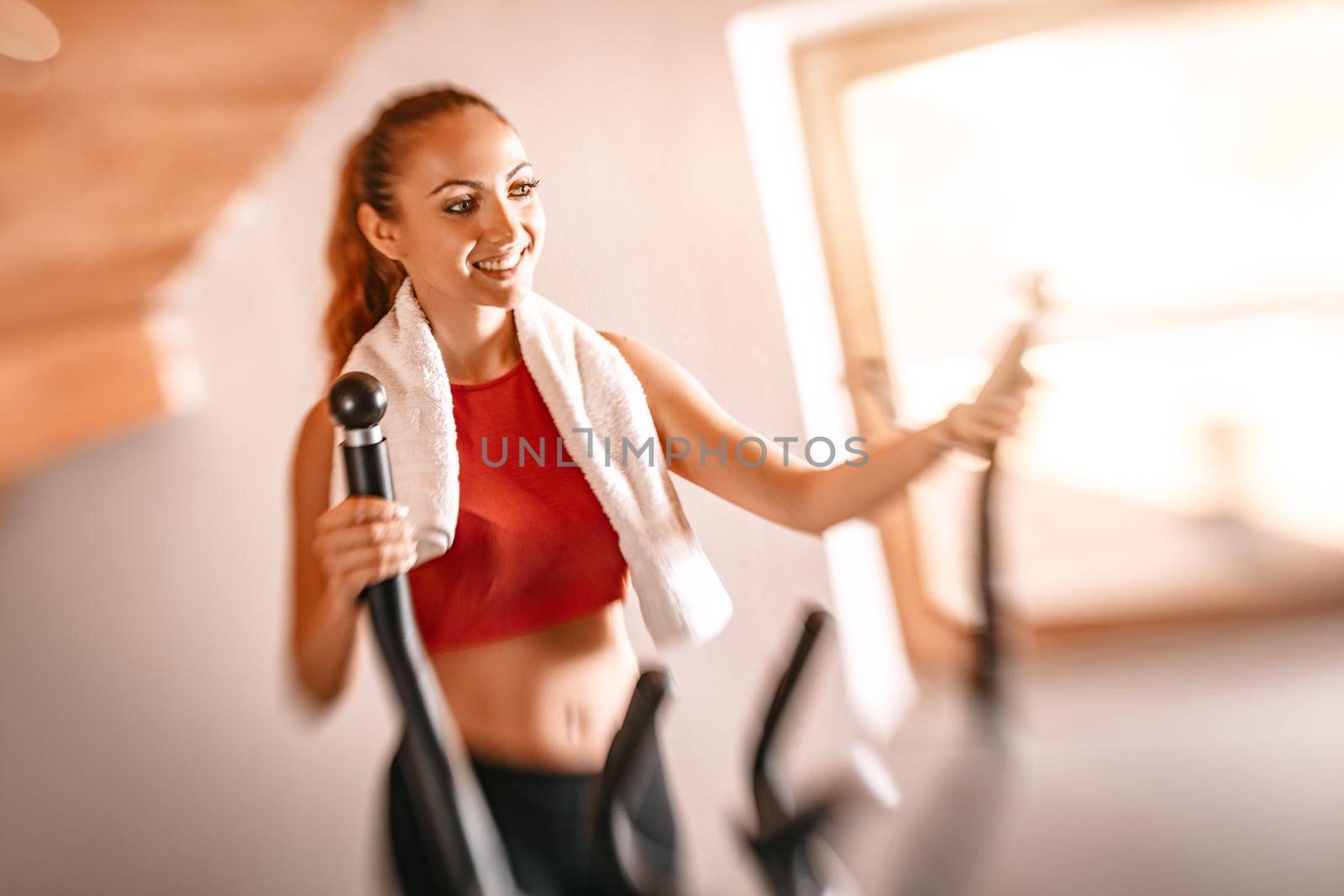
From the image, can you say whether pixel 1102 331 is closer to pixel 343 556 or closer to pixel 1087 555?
pixel 1087 555

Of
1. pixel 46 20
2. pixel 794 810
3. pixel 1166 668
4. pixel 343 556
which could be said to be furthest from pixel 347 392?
pixel 1166 668

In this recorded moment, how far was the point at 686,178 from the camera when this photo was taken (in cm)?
44

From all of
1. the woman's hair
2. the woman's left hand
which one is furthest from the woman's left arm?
the woman's hair

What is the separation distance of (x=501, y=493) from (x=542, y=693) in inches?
3.9

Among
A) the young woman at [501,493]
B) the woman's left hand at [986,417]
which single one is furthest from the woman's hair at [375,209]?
the woman's left hand at [986,417]

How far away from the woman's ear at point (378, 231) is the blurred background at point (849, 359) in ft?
0.08

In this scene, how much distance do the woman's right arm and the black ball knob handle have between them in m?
0.04

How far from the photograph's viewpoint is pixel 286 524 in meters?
0.52

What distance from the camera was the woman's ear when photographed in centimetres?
43

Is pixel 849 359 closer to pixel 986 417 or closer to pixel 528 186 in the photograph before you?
pixel 986 417

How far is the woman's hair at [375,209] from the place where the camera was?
1.43ft

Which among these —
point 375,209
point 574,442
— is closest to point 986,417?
point 574,442

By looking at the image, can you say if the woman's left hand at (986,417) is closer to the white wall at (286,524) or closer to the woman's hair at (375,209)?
the white wall at (286,524)

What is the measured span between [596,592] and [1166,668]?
0.96ft
